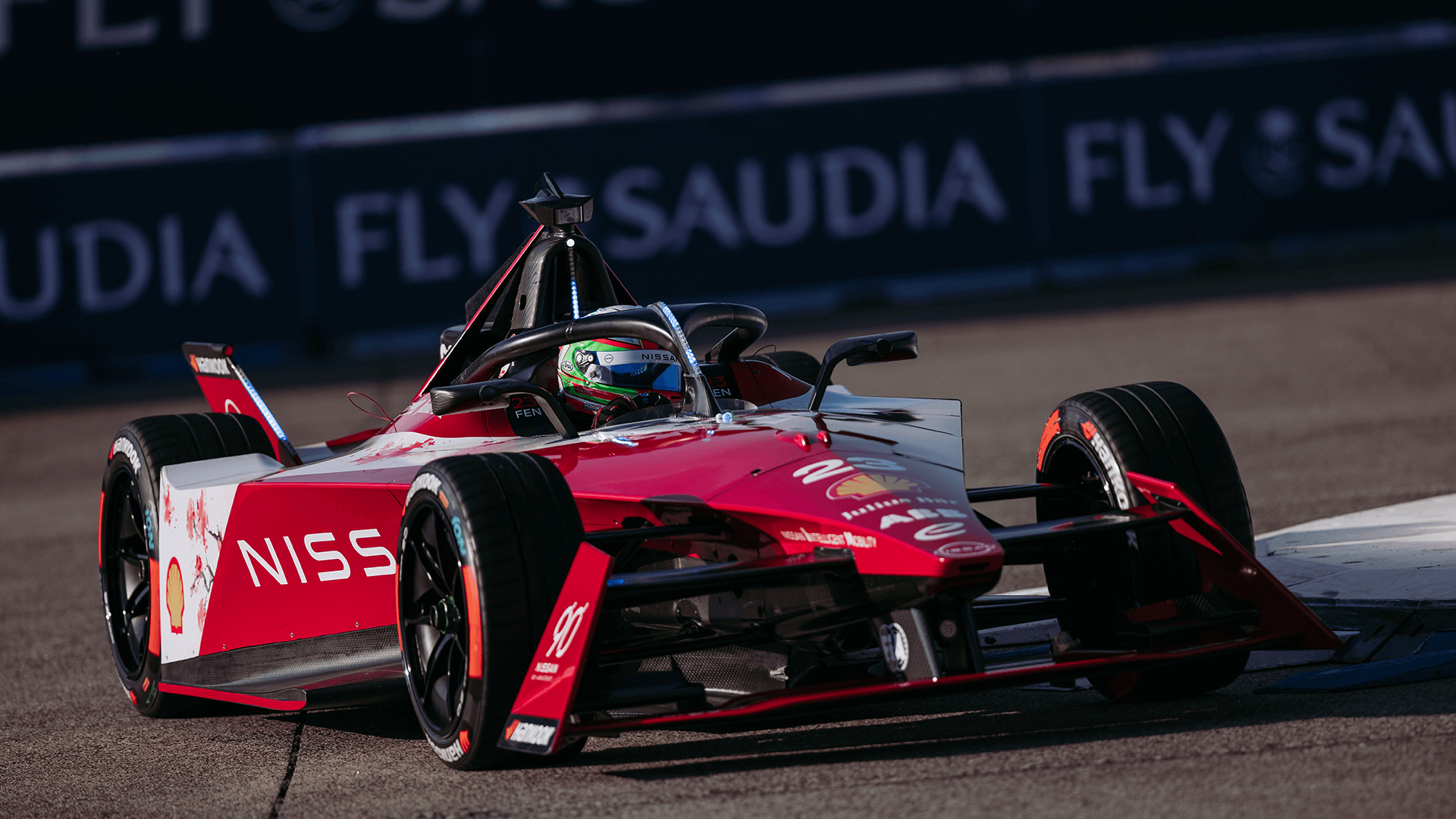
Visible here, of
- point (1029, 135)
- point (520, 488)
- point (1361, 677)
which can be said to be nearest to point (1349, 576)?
point (1361, 677)

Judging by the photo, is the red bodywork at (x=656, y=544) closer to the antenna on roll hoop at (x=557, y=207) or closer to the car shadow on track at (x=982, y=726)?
the antenna on roll hoop at (x=557, y=207)

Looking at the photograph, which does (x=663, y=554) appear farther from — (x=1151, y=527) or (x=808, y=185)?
(x=808, y=185)

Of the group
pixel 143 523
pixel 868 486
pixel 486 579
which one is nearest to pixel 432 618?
pixel 486 579

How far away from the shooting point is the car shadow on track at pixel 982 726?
448 cm

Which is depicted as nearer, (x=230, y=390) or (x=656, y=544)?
(x=656, y=544)

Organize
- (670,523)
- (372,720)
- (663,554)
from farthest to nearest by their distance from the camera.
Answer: (372,720)
(663,554)
(670,523)

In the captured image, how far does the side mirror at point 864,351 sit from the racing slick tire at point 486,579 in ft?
3.86

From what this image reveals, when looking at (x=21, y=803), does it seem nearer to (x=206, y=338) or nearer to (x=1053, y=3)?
(x=206, y=338)

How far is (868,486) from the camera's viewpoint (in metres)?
4.54

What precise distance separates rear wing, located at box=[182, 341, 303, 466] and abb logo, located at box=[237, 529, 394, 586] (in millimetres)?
620

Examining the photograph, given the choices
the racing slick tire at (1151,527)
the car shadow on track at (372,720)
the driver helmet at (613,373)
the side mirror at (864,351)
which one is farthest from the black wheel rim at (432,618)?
the racing slick tire at (1151,527)

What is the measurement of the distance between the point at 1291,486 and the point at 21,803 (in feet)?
21.9

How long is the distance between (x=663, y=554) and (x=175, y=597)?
205cm

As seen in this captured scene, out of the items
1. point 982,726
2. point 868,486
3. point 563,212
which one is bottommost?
point 982,726
